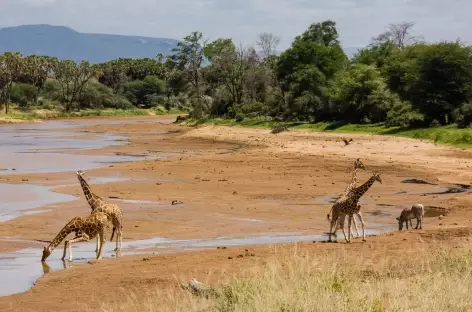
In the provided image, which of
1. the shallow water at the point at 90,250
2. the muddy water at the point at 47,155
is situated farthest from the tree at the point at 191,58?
the shallow water at the point at 90,250

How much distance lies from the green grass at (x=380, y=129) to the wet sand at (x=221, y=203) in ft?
6.53

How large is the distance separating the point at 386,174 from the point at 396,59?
113ft

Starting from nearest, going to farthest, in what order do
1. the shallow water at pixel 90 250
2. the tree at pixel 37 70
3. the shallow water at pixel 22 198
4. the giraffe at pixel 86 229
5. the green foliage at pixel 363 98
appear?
the shallow water at pixel 90 250
the giraffe at pixel 86 229
the shallow water at pixel 22 198
the green foliage at pixel 363 98
the tree at pixel 37 70

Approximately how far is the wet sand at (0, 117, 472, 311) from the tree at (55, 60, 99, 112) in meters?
77.1

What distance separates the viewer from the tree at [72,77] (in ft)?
413

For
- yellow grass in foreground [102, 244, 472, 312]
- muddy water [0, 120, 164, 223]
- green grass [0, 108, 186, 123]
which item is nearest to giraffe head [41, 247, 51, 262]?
yellow grass in foreground [102, 244, 472, 312]

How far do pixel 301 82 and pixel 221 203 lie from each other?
44.4m

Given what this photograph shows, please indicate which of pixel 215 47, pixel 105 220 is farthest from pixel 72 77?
pixel 105 220

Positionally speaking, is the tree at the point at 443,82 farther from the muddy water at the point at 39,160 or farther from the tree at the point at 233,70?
the tree at the point at 233,70

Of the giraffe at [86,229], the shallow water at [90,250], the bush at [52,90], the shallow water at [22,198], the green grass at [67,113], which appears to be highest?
the bush at [52,90]

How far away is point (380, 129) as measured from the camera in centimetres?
5428

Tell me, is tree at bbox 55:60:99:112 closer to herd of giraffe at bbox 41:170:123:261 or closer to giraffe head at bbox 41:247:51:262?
herd of giraffe at bbox 41:170:123:261

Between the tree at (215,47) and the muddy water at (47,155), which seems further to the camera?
the tree at (215,47)

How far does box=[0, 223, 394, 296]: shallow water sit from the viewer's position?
1569cm
